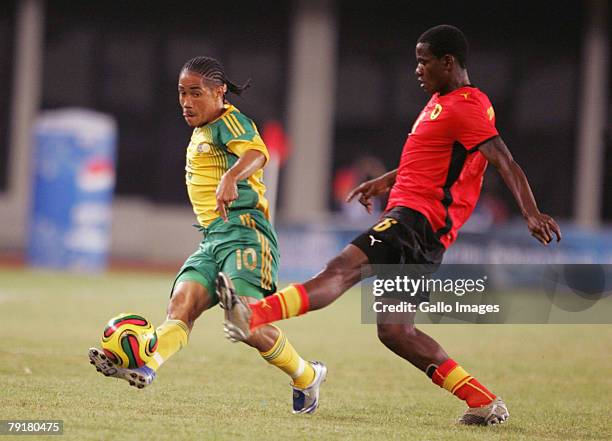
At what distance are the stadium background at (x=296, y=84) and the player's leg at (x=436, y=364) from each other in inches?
758

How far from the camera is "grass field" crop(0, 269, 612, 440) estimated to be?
19.5ft

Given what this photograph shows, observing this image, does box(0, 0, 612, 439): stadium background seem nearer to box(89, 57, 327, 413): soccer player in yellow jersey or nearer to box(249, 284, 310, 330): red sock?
box(89, 57, 327, 413): soccer player in yellow jersey

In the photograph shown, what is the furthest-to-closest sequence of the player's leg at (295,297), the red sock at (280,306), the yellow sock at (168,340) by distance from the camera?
the yellow sock at (168,340), the red sock at (280,306), the player's leg at (295,297)

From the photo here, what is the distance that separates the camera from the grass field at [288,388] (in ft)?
19.5

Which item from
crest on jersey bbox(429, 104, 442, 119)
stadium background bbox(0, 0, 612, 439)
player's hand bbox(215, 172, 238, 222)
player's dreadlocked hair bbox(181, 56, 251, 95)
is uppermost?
stadium background bbox(0, 0, 612, 439)

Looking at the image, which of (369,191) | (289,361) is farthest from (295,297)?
(369,191)

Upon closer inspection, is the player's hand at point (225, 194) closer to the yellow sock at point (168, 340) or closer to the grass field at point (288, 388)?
the yellow sock at point (168, 340)

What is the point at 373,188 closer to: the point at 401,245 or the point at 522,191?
the point at 401,245

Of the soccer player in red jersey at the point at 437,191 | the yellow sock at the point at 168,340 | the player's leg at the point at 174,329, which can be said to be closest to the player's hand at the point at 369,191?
the soccer player in red jersey at the point at 437,191

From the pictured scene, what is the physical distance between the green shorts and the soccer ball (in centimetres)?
55

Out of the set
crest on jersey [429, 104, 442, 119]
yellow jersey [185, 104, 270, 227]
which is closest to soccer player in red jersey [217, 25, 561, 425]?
crest on jersey [429, 104, 442, 119]

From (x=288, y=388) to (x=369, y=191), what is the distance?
5.19 feet

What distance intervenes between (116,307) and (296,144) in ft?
42.5

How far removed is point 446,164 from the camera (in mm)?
6316
